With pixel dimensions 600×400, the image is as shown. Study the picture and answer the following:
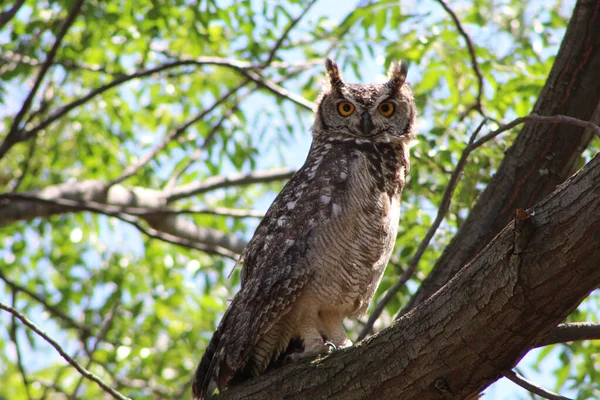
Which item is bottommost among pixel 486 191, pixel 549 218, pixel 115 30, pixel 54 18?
pixel 549 218

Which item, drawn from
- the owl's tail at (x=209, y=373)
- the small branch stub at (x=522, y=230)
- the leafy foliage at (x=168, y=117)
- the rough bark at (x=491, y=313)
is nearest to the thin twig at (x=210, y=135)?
the leafy foliage at (x=168, y=117)

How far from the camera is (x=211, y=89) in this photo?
6.02 metres

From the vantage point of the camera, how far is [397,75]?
144 inches

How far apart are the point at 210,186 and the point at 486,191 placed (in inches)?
111

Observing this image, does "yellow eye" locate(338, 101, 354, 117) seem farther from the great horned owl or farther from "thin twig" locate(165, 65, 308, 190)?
"thin twig" locate(165, 65, 308, 190)

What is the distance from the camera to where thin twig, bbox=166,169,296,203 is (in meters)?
5.44

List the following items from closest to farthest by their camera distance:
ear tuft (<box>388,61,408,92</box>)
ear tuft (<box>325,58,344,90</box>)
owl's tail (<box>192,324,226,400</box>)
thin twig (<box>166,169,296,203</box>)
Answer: owl's tail (<box>192,324,226,400</box>) → ear tuft (<box>388,61,408,92</box>) → ear tuft (<box>325,58,344,90</box>) → thin twig (<box>166,169,296,203</box>)

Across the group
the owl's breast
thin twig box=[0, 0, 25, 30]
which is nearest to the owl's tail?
the owl's breast

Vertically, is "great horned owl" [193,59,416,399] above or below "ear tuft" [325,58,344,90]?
below

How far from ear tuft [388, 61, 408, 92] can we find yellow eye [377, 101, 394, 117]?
0.12 m

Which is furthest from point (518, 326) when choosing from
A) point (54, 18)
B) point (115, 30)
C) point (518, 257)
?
point (54, 18)

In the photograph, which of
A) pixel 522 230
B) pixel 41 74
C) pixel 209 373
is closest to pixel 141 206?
pixel 41 74

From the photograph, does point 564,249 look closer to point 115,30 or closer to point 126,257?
point 115,30

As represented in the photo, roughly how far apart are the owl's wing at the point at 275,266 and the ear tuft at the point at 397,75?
632mm
